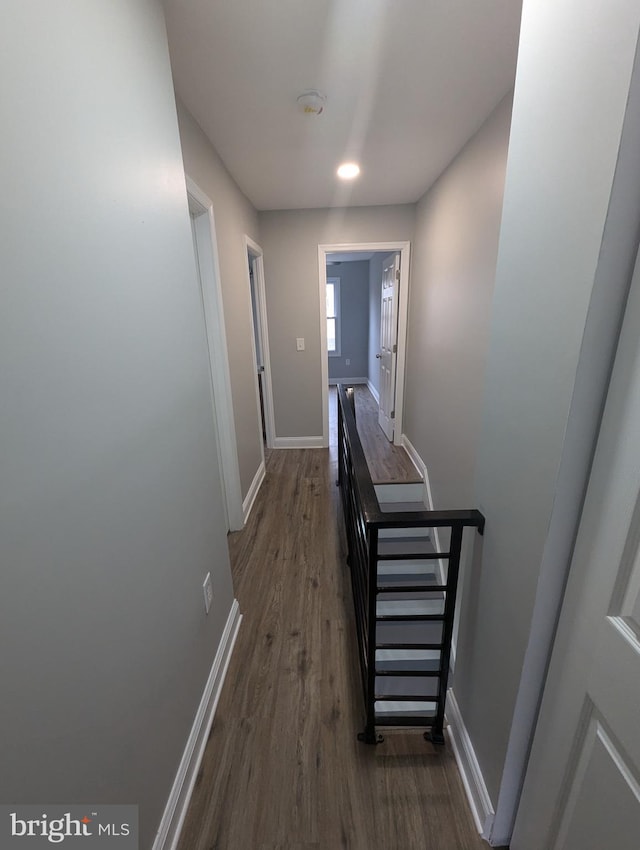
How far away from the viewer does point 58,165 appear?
2.23 ft

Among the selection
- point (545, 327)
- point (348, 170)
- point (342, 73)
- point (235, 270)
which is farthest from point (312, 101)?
point (545, 327)

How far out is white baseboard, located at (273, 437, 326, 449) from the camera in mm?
4137

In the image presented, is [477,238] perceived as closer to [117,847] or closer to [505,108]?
[505,108]

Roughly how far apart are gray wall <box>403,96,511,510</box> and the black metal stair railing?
2.45ft

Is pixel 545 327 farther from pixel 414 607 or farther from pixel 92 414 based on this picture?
pixel 414 607

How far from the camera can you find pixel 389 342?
417 centimetres

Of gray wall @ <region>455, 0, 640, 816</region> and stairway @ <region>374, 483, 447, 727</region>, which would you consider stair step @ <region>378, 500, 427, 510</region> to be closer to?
stairway @ <region>374, 483, 447, 727</region>

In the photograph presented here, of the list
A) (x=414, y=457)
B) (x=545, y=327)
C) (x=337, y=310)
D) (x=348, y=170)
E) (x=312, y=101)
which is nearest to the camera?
(x=545, y=327)

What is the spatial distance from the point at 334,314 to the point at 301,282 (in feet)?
11.8

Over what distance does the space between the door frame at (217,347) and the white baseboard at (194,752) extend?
38.2 inches

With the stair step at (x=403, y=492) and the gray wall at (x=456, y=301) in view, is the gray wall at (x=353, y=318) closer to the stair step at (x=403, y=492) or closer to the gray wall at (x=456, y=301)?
the gray wall at (x=456, y=301)

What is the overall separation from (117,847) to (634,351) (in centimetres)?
153

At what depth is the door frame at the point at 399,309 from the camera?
3479 millimetres

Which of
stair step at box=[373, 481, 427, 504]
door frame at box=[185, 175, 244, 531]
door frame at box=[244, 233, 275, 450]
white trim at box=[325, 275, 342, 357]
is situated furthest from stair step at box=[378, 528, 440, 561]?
white trim at box=[325, 275, 342, 357]
